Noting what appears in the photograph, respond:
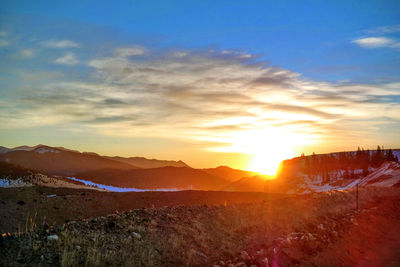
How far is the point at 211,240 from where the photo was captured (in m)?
13.2

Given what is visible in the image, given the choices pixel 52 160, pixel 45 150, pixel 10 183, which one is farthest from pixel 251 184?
pixel 10 183

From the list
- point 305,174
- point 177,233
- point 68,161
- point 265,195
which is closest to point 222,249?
point 177,233

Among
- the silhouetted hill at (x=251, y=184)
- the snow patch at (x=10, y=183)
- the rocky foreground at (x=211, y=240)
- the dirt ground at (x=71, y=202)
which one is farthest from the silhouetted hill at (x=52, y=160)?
the rocky foreground at (x=211, y=240)

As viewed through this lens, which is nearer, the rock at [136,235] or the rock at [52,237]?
the rock at [52,237]

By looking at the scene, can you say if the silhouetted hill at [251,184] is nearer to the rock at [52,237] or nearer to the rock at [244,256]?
the rock at [244,256]

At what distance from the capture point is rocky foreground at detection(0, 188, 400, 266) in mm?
9328

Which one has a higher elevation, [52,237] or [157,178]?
[52,237]

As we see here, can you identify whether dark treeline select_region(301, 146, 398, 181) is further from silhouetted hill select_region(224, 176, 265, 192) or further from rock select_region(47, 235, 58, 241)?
rock select_region(47, 235, 58, 241)

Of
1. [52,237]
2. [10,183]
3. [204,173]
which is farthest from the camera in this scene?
[204,173]

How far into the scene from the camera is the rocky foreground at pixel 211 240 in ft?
30.6

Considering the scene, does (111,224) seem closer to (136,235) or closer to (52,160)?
(136,235)

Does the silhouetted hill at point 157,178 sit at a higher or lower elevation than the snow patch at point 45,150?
lower

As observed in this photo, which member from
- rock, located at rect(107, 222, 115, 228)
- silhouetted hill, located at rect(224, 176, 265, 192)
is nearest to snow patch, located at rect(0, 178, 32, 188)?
rock, located at rect(107, 222, 115, 228)

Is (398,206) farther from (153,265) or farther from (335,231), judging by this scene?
(153,265)
